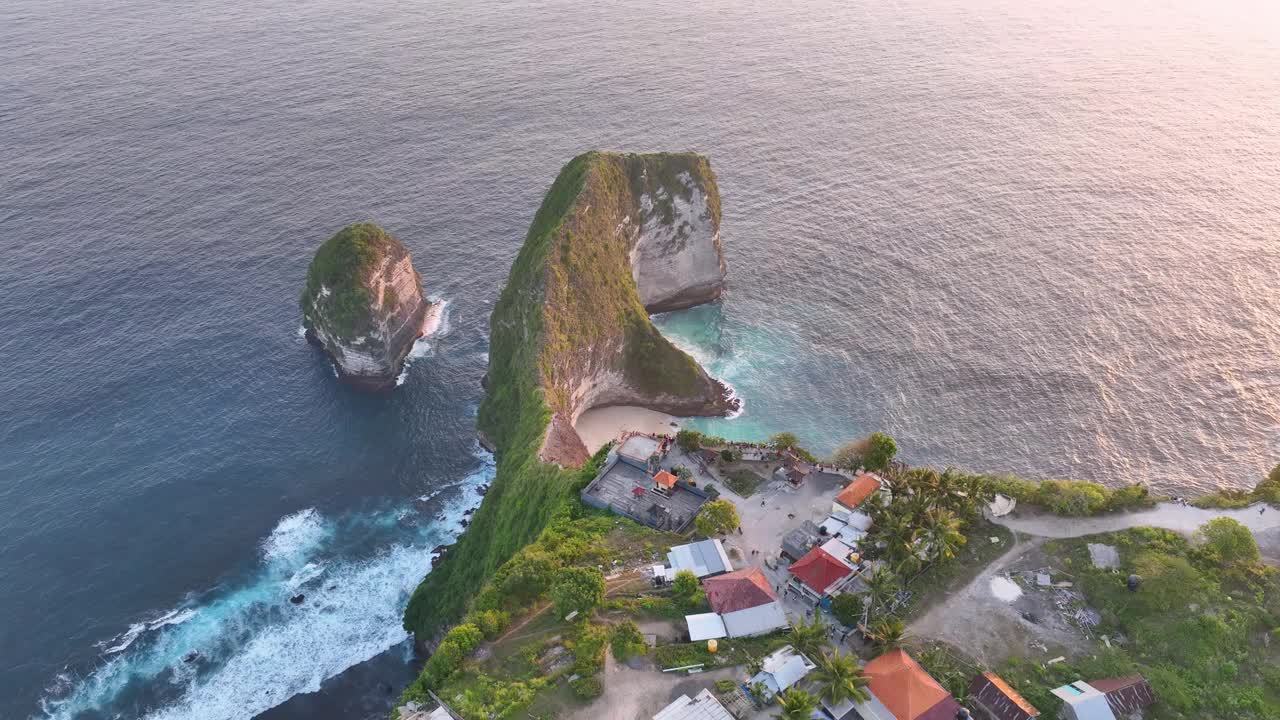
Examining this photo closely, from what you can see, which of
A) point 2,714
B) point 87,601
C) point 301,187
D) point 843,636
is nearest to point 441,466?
point 87,601

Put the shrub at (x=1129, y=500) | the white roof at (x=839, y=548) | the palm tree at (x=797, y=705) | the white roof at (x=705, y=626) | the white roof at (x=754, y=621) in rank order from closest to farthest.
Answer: the palm tree at (x=797, y=705) → the white roof at (x=705, y=626) → the white roof at (x=754, y=621) → the white roof at (x=839, y=548) → the shrub at (x=1129, y=500)

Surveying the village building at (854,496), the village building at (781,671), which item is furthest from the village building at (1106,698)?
the village building at (854,496)

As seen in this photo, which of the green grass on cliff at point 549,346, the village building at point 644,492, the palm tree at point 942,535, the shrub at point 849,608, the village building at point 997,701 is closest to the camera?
the village building at point 997,701

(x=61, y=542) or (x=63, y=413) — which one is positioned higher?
(x=63, y=413)

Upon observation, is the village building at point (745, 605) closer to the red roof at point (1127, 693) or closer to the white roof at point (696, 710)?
the white roof at point (696, 710)

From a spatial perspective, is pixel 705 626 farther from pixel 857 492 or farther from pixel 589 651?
pixel 857 492

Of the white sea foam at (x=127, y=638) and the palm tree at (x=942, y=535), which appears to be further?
the white sea foam at (x=127, y=638)

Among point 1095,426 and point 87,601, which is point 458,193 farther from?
point 1095,426

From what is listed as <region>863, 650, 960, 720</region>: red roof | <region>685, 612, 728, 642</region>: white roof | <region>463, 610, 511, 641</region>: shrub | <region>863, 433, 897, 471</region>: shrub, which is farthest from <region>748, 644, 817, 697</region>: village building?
<region>863, 433, 897, 471</region>: shrub
